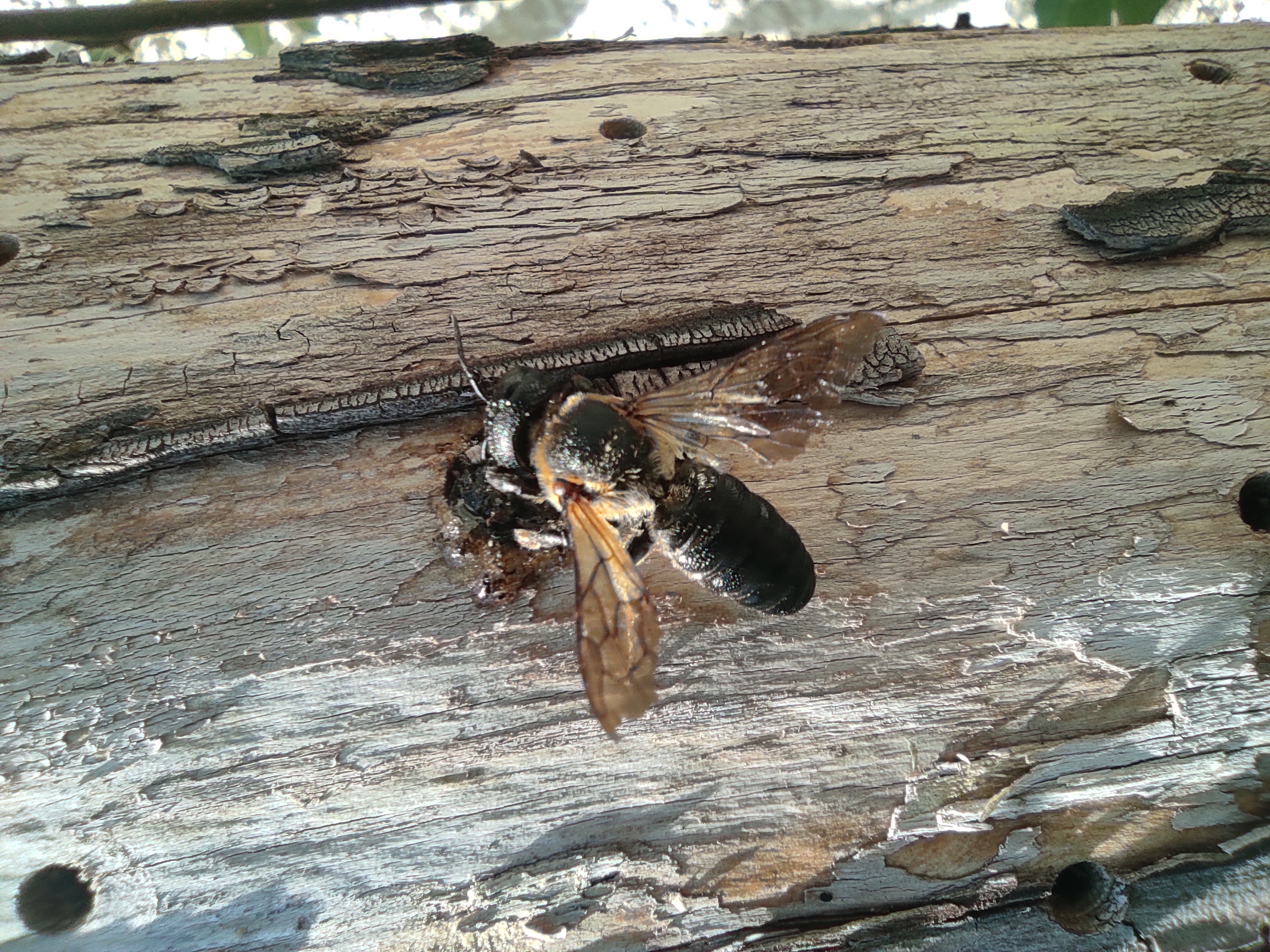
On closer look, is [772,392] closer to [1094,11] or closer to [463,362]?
[463,362]

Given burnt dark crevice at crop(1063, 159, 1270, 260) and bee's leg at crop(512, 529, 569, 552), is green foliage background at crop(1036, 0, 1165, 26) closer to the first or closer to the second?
burnt dark crevice at crop(1063, 159, 1270, 260)

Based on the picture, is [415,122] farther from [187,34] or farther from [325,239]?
[187,34]

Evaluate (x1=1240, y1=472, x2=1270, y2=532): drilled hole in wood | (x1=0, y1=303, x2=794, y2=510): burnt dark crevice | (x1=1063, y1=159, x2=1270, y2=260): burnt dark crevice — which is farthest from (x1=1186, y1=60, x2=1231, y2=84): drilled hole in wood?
(x1=0, y1=303, x2=794, y2=510): burnt dark crevice

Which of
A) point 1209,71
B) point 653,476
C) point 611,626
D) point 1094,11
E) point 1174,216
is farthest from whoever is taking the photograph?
point 1094,11

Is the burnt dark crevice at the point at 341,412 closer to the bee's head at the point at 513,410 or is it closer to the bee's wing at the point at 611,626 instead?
the bee's head at the point at 513,410

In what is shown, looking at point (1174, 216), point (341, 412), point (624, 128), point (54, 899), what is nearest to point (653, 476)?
point (341, 412)

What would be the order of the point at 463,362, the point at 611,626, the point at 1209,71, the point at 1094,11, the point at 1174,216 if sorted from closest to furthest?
the point at 611,626 < the point at 463,362 < the point at 1174,216 < the point at 1209,71 < the point at 1094,11

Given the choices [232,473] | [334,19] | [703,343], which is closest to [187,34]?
[334,19]
